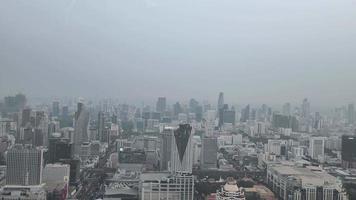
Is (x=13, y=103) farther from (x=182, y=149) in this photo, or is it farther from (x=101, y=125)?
(x=101, y=125)

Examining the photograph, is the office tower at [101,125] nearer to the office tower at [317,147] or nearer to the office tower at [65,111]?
the office tower at [65,111]

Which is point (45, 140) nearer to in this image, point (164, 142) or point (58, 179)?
point (58, 179)

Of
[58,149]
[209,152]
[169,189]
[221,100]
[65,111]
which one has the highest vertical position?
[221,100]

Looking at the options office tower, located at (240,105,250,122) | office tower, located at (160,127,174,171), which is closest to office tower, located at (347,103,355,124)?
office tower, located at (240,105,250,122)

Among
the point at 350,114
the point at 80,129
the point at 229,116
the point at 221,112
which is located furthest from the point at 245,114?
the point at 80,129

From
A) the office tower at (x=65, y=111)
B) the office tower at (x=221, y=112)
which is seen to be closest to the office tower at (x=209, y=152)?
the office tower at (x=221, y=112)
